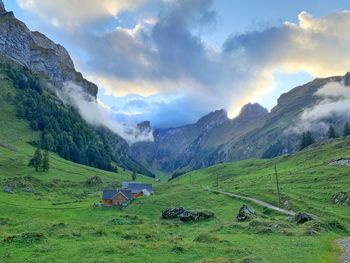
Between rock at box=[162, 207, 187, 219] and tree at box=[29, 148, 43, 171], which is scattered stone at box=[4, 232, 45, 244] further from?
tree at box=[29, 148, 43, 171]

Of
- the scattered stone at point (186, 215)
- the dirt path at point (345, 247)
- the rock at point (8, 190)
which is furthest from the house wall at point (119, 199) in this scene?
the dirt path at point (345, 247)

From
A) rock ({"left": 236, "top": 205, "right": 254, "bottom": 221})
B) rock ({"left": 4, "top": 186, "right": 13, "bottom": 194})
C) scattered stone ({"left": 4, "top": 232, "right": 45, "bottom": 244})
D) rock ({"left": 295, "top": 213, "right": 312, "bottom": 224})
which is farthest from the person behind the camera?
rock ({"left": 4, "top": 186, "right": 13, "bottom": 194})

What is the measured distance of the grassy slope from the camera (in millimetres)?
38719

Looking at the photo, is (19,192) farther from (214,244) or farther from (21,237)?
(214,244)

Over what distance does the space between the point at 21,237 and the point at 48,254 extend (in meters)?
8.16

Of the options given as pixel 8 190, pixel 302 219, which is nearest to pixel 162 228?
pixel 302 219

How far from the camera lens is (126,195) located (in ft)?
398

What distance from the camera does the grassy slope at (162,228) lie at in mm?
38719

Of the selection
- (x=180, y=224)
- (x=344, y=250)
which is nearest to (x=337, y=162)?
(x=180, y=224)

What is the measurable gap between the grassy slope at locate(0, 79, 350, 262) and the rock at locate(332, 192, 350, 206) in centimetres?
201

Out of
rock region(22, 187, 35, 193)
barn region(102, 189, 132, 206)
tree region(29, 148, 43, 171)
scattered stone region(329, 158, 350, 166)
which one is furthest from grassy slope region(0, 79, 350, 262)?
scattered stone region(329, 158, 350, 166)

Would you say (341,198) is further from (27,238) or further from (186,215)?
(27,238)

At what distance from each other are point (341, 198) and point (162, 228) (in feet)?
158

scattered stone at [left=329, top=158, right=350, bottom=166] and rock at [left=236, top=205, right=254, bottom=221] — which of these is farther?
scattered stone at [left=329, top=158, right=350, bottom=166]
